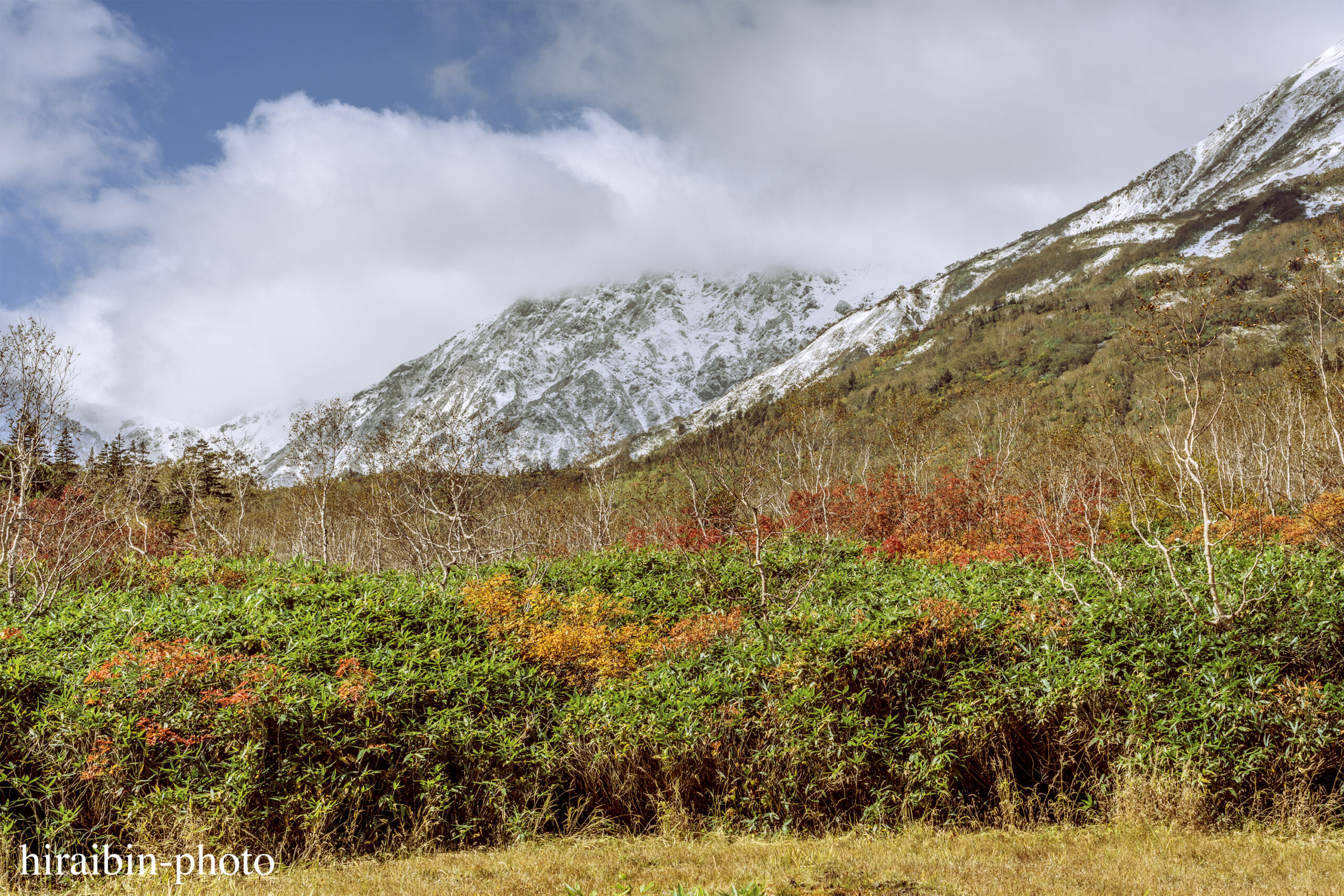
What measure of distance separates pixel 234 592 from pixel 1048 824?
10.2 metres

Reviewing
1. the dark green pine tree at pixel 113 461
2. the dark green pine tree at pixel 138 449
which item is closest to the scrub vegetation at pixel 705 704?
the dark green pine tree at pixel 113 461

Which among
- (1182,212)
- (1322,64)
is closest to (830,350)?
(1182,212)

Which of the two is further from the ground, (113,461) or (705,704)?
(113,461)

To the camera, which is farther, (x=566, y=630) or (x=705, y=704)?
(x=566, y=630)

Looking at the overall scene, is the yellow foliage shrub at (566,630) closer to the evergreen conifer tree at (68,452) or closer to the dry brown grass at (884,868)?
the dry brown grass at (884,868)

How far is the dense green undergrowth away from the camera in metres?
5.90

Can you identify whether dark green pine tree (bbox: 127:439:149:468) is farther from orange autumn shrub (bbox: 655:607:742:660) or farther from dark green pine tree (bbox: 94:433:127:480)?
orange autumn shrub (bbox: 655:607:742:660)

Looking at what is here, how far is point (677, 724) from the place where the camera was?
6719 millimetres

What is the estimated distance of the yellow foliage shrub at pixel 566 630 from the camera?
793 centimetres

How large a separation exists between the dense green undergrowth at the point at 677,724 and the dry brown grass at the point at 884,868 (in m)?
0.38

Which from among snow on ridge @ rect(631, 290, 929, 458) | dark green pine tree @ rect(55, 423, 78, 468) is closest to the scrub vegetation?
dark green pine tree @ rect(55, 423, 78, 468)

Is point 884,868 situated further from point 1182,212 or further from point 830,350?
point 830,350

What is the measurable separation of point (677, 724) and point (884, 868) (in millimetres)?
2233

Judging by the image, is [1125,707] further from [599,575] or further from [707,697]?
[599,575]
